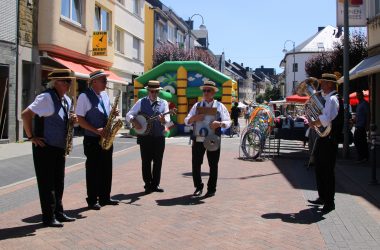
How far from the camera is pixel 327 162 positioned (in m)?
6.88

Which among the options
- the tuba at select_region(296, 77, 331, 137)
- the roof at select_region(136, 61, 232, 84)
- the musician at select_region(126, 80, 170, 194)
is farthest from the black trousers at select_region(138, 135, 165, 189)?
the roof at select_region(136, 61, 232, 84)

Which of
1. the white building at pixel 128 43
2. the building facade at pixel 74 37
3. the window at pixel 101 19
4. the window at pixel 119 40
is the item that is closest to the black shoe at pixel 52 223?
the building facade at pixel 74 37

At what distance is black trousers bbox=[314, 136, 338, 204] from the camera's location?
6.86 metres

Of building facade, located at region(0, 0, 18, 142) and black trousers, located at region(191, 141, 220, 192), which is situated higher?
building facade, located at region(0, 0, 18, 142)

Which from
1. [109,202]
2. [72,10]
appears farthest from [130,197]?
[72,10]

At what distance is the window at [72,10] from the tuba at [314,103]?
15.2 metres

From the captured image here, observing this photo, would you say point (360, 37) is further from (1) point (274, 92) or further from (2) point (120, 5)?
(1) point (274, 92)

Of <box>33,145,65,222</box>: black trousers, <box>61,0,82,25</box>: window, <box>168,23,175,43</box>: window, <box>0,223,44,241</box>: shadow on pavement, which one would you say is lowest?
<box>0,223,44,241</box>: shadow on pavement

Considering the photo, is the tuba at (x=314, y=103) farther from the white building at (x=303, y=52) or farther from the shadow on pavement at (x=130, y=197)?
the white building at (x=303, y=52)

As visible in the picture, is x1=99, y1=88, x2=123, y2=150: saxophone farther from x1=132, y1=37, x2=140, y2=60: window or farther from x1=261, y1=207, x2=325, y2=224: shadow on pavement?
x1=132, y1=37, x2=140, y2=60: window

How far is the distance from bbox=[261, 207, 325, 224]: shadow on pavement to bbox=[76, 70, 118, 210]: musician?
2289mm

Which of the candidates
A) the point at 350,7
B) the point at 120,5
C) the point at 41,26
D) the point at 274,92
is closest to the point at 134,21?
the point at 120,5

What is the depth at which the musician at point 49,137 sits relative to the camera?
5812 mm

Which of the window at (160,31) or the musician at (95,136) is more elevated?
the window at (160,31)
